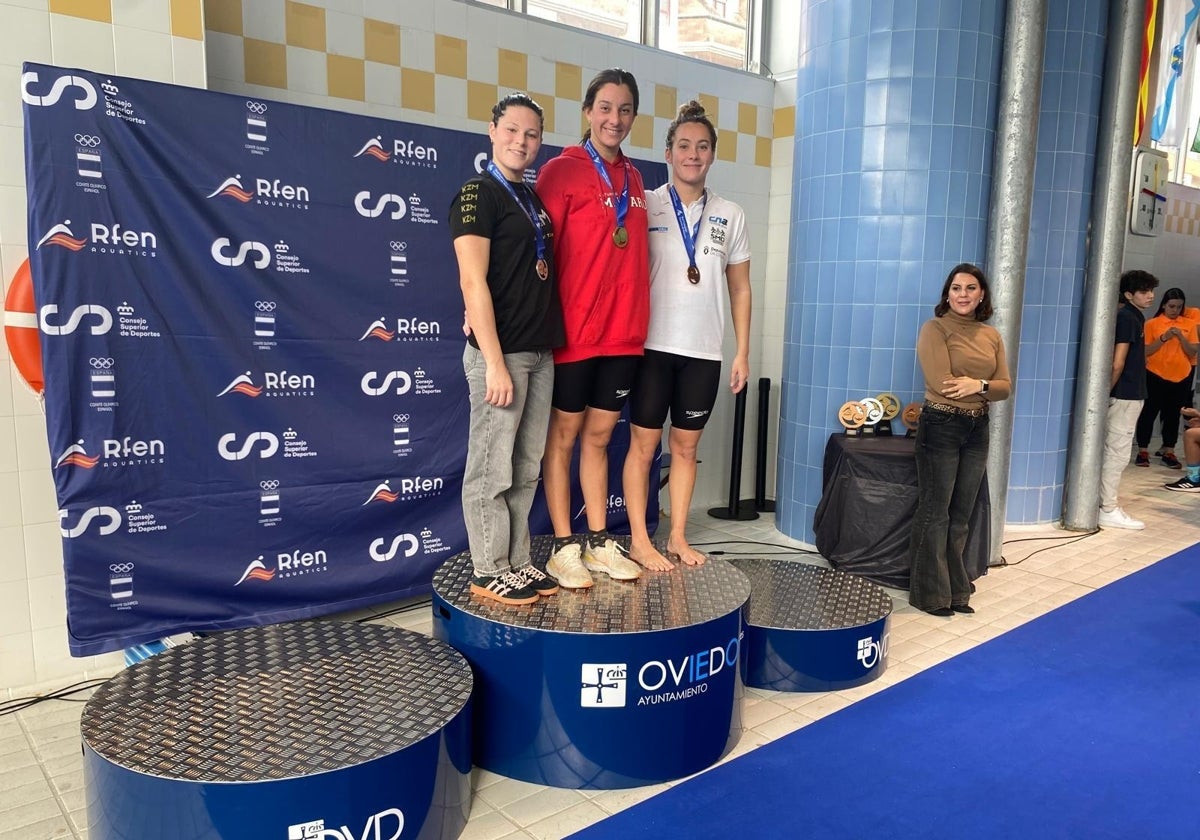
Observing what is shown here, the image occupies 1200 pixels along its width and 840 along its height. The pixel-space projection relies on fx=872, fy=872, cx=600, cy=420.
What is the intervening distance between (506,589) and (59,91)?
82.4 inches

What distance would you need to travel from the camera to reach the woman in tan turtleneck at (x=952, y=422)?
363 centimetres

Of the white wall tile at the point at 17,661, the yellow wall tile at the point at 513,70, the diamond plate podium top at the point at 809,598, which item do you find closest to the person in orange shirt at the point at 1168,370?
the diamond plate podium top at the point at 809,598

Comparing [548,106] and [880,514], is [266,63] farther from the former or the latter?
[880,514]

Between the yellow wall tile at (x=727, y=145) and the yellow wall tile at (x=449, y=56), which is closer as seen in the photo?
the yellow wall tile at (x=449, y=56)

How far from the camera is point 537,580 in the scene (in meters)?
2.64

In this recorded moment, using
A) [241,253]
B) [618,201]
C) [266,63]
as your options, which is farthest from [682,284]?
[266,63]

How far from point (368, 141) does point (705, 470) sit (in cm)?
305

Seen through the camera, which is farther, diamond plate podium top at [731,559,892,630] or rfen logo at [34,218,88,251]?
diamond plate podium top at [731,559,892,630]

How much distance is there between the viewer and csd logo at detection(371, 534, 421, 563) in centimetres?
365

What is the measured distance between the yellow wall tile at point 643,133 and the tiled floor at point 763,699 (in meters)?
2.24

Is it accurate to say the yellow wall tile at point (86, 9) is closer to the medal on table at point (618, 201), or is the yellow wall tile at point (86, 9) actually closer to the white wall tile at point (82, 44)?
the white wall tile at point (82, 44)

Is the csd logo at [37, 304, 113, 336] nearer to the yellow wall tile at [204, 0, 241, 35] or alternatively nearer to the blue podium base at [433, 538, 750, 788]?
the yellow wall tile at [204, 0, 241, 35]

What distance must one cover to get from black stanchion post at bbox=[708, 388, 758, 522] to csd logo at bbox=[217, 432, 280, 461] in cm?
295

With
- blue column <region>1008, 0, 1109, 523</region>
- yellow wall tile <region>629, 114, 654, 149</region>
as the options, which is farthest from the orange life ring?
blue column <region>1008, 0, 1109, 523</region>
